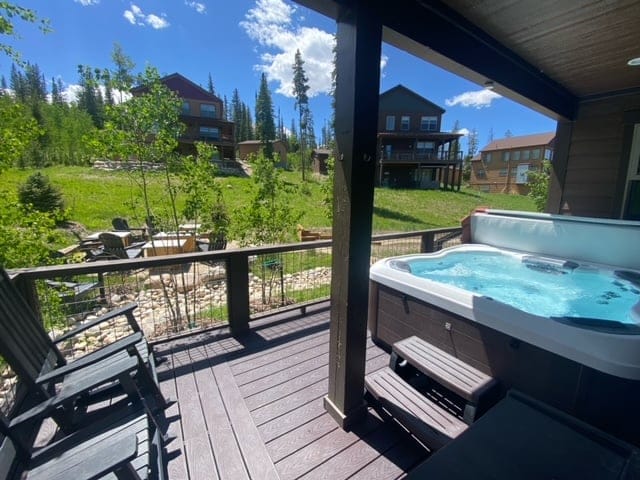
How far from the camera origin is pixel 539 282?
13.5ft

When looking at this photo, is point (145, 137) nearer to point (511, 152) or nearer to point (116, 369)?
point (116, 369)

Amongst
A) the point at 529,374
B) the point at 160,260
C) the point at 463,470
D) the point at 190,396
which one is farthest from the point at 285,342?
the point at 463,470

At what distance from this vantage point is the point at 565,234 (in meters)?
3.97

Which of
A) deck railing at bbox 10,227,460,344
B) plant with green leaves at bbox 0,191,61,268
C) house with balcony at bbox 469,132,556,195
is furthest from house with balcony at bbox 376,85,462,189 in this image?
plant with green leaves at bbox 0,191,61,268

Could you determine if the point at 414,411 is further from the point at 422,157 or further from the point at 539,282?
the point at 422,157

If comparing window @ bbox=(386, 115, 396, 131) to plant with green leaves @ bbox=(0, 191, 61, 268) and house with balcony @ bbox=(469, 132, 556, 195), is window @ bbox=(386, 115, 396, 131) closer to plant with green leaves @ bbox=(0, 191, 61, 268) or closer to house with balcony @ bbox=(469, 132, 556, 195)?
house with balcony @ bbox=(469, 132, 556, 195)

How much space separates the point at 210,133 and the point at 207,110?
1869 millimetres

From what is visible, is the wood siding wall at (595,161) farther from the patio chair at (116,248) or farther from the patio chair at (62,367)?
the patio chair at (116,248)

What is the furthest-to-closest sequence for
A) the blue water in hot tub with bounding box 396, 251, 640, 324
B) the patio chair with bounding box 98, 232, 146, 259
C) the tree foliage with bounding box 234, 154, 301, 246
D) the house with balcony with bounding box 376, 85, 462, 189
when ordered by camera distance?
the house with balcony with bounding box 376, 85, 462, 189, the patio chair with bounding box 98, 232, 146, 259, the tree foliage with bounding box 234, 154, 301, 246, the blue water in hot tub with bounding box 396, 251, 640, 324

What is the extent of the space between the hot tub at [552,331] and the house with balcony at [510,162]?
83.8ft

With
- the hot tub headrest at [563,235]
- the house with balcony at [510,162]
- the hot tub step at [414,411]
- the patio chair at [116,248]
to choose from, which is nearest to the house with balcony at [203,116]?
the patio chair at [116,248]

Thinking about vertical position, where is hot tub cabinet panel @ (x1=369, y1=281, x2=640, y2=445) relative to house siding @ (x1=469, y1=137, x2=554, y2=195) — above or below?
below

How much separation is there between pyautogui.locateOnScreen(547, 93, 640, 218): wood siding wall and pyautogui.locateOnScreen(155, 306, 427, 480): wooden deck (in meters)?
3.99

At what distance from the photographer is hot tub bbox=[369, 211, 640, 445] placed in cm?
158
